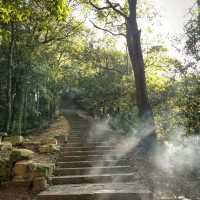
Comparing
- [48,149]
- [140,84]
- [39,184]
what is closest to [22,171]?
[39,184]

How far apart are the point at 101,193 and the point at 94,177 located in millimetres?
1375

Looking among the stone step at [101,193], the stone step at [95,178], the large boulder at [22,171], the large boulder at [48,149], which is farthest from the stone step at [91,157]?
the stone step at [101,193]

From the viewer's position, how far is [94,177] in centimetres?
759

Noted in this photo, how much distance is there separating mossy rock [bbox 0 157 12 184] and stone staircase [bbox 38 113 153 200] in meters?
1.11

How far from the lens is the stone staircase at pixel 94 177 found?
6266 mm

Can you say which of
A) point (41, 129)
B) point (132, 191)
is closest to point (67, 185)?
point (132, 191)

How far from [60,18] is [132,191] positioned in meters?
3.97

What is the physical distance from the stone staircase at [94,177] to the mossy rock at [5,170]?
111 centimetres

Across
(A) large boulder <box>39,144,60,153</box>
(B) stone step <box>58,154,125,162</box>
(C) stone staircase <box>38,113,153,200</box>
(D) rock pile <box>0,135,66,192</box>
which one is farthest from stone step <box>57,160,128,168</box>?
(D) rock pile <box>0,135,66,192</box>

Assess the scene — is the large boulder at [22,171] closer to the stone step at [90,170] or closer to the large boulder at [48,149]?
the stone step at [90,170]

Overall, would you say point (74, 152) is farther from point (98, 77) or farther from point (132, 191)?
point (98, 77)

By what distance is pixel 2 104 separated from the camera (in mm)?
19281

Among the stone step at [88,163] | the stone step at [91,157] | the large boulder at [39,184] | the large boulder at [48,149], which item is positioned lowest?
the large boulder at [39,184]

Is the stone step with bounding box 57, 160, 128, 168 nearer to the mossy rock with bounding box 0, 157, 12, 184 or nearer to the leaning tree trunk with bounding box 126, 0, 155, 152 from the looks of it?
the leaning tree trunk with bounding box 126, 0, 155, 152
